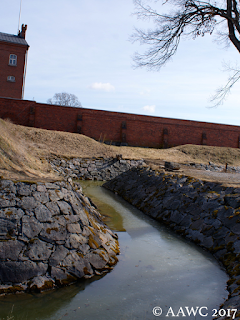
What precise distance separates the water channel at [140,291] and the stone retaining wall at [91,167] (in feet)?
38.8

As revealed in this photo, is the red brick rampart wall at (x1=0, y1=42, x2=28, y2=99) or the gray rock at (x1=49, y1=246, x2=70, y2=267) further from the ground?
the red brick rampart wall at (x1=0, y1=42, x2=28, y2=99)

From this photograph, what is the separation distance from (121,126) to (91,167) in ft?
34.1

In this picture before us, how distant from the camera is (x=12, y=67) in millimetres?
31750

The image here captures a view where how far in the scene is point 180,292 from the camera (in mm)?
4328

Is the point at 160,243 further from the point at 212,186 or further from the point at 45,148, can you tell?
the point at 45,148

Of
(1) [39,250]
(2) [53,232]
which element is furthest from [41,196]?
(1) [39,250]

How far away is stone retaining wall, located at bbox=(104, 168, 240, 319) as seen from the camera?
217 inches

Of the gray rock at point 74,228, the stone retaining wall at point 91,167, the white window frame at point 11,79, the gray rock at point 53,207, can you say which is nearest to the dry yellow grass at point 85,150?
the stone retaining wall at point 91,167

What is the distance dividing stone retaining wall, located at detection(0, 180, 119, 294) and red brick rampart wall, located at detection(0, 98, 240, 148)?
21645 millimetres

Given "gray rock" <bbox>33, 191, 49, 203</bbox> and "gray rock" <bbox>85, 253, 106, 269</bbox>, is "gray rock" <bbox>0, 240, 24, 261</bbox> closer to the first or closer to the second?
"gray rock" <bbox>33, 191, 49, 203</bbox>

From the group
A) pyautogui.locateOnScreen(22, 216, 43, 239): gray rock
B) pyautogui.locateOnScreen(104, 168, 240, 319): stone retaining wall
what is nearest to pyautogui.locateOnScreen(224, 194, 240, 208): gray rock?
pyautogui.locateOnScreen(104, 168, 240, 319): stone retaining wall

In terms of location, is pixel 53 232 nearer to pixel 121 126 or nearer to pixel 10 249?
pixel 10 249

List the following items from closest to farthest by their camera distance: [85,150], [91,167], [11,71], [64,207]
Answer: [64,207] < [91,167] < [85,150] < [11,71]

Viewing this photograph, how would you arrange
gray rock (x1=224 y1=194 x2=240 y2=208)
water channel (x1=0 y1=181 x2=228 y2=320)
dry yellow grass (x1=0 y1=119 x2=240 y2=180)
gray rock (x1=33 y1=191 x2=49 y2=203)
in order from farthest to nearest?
1. dry yellow grass (x1=0 y1=119 x2=240 y2=180)
2. gray rock (x1=224 y1=194 x2=240 y2=208)
3. gray rock (x1=33 y1=191 x2=49 y2=203)
4. water channel (x1=0 y1=181 x2=228 y2=320)
